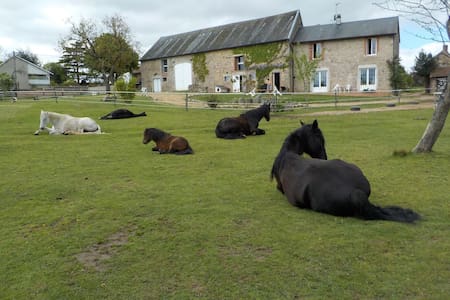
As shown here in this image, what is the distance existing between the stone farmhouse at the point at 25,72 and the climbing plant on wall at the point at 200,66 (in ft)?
115

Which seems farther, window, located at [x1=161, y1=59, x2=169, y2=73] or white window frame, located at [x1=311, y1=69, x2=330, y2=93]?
window, located at [x1=161, y1=59, x2=169, y2=73]

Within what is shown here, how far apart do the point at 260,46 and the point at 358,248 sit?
34.3m

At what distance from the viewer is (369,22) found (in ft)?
106

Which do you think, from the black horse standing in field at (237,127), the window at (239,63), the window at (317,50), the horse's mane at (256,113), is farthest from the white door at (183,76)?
the black horse standing in field at (237,127)

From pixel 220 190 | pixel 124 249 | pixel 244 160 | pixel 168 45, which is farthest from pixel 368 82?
pixel 124 249

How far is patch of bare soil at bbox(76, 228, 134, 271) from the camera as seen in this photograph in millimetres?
3084

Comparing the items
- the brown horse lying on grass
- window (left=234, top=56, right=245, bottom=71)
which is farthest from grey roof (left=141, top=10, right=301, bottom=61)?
the brown horse lying on grass

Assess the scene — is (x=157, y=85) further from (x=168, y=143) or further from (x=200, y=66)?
(x=168, y=143)

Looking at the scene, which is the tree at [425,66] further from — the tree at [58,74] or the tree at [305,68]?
the tree at [58,74]

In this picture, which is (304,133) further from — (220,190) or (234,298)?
(234,298)

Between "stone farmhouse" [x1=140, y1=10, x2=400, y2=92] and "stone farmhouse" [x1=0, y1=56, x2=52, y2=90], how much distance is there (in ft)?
103

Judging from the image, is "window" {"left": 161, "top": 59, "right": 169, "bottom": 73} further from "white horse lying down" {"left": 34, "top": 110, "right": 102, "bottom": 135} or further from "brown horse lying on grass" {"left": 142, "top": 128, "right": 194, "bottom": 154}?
"brown horse lying on grass" {"left": 142, "top": 128, "right": 194, "bottom": 154}

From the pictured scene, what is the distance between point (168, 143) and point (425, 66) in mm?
34827

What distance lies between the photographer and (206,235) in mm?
3588
